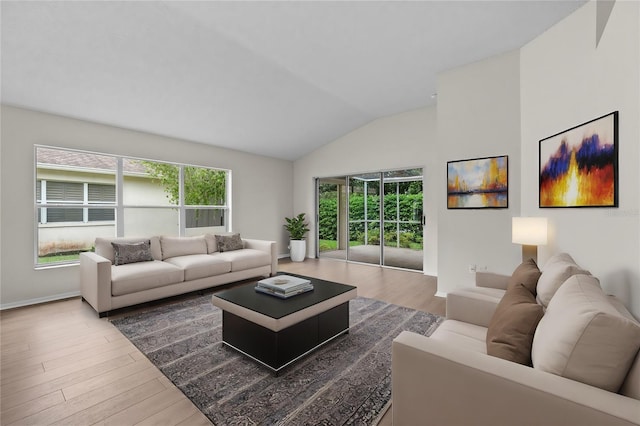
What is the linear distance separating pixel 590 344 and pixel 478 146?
122 inches

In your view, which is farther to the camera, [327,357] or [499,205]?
[499,205]

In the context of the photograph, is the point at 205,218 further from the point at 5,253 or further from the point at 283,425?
the point at 283,425

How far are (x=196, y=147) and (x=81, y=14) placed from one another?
9.44ft

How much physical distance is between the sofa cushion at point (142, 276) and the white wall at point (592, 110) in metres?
4.11

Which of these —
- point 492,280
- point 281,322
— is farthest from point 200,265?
point 492,280

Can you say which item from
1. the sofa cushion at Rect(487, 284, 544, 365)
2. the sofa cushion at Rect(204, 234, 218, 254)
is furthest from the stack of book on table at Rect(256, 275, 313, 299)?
the sofa cushion at Rect(204, 234, 218, 254)

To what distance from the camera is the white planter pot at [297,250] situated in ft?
21.7

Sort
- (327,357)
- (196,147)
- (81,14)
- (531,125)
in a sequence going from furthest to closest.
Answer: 1. (196,147)
2. (531,125)
3. (81,14)
4. (327,357)

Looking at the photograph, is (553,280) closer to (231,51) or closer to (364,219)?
(231,51)

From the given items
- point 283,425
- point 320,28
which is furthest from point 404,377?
point 320,28

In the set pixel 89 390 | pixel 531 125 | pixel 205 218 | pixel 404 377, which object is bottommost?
pixel 89 390

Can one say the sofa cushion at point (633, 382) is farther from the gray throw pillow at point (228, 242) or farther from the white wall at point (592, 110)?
the gray throw pillow at point (228, 242)

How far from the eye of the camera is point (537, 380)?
3.29 feet

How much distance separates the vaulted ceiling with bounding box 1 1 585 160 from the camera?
2639 mm
